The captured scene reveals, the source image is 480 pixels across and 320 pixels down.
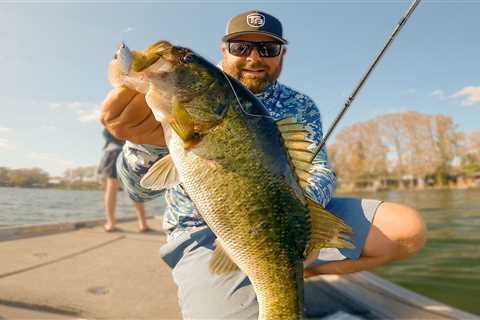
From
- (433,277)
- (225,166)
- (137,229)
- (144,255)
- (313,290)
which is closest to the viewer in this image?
(225,166)

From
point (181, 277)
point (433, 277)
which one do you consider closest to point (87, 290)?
point (181, 277)

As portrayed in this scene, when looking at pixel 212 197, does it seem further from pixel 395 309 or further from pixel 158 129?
pixel 395 309

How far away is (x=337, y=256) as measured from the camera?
3035 millimetres

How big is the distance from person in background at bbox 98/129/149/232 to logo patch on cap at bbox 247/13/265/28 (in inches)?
167

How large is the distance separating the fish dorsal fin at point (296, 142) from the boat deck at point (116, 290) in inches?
78.4

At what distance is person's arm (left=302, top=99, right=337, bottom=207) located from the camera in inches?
99.3

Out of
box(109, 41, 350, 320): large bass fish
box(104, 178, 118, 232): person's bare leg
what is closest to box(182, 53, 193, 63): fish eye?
box(109, 41, 350, 320): large bass fish

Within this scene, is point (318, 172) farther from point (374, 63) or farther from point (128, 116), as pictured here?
point (128, 116)

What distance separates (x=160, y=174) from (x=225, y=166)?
0.36 meters

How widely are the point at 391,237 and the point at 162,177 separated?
206 centimetres

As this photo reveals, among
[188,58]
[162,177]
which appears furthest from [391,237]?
[188,58]

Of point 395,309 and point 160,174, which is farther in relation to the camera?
point 395,309

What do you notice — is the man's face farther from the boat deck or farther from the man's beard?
the boat deck

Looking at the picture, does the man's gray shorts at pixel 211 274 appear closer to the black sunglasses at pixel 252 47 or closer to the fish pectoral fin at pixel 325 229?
the fish pectoral fin at pixel 325 229
